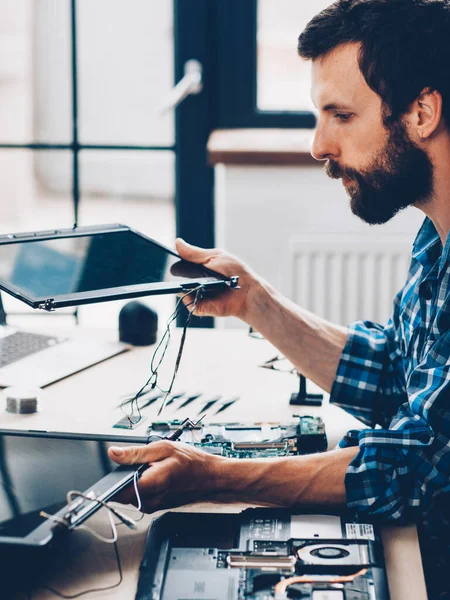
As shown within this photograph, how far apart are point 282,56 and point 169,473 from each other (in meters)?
1.84

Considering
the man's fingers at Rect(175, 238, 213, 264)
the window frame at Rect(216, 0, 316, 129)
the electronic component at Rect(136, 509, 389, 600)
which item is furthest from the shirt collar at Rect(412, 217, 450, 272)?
the window frame at Rect(216, 0, 316, 129)

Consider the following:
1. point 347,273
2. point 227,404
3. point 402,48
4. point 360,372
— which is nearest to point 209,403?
point 227,404

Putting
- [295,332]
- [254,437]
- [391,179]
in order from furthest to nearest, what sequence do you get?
1. [295,332]
2. [391,179]
3. [254,437]

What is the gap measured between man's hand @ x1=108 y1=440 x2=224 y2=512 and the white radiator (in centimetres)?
145

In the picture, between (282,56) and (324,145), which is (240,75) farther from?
(324,145)

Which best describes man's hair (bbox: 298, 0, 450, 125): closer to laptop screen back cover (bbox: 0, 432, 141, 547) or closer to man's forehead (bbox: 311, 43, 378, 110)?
man's forehead (bbox: 311, 43, 378, 110)

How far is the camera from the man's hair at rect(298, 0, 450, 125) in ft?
4.18

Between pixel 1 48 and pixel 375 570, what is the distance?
215 cm

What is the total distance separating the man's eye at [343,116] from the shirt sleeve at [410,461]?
387 millimetres

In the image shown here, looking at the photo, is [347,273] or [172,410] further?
[347,273]

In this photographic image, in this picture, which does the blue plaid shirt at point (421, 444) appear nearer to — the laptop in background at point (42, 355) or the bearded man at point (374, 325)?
the bearded man at point (374, 325)

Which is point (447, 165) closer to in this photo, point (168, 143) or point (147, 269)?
point (147, 269)

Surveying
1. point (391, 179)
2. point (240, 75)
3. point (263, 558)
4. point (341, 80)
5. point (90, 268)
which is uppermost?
point (240, 75)

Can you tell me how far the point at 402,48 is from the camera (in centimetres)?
128
